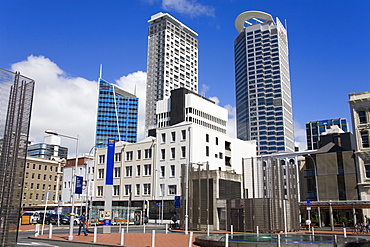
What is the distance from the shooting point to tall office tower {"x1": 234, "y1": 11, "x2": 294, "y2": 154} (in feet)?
580

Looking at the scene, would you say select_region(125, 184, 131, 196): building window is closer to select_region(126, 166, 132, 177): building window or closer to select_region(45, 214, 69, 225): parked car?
select_region(126, 166, 132, 177): building window

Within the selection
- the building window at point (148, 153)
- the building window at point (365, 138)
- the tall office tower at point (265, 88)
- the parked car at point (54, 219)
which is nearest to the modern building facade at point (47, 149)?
the tall office tower at point (265, 88)

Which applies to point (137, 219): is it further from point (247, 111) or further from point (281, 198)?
point (247, 111)

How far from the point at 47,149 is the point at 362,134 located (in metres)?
157

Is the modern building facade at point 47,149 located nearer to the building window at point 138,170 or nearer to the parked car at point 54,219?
the building window at point 138,170

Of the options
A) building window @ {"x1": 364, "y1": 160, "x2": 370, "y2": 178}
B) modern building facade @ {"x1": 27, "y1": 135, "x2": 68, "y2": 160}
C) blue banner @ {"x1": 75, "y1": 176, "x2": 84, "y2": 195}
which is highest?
modern building facade @ {"x1": 27, "y1": 135, "x2": 68, "y2": 160}

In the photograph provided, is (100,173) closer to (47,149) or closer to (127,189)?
(127,189)

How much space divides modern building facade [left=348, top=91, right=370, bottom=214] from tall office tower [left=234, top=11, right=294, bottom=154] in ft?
394

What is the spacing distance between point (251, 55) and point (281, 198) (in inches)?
6558

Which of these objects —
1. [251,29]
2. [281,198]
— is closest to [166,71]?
[251,29]

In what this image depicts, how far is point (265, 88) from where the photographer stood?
185 metres

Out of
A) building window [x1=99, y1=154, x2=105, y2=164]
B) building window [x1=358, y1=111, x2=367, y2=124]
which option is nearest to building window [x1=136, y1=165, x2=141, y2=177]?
building window [x1=99, y1=154, x2=105, y2=164]

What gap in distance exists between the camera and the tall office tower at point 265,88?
580ft

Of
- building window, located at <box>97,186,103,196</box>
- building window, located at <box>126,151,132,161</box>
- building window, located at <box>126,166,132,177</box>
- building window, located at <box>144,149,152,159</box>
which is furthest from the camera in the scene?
building window, located at <box>97,186,103,196</box>
